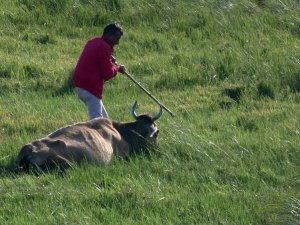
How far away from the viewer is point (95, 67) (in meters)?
14.6

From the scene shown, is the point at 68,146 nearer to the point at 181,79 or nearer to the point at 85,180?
the point at 85,180

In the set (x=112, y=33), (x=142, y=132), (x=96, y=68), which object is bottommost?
(x=142, y=132)

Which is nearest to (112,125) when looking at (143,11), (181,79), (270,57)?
(181,79)

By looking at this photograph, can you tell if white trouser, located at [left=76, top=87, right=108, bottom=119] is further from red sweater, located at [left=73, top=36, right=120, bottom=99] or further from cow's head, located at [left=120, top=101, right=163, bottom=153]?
cow's head, located at [left=120, top=101, right=163, bottom=153]

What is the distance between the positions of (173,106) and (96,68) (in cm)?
242

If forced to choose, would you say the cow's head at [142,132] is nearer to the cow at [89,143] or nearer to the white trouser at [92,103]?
the cow at [89,143]

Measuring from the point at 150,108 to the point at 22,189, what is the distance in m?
4.84

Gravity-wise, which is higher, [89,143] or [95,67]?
[95,67]

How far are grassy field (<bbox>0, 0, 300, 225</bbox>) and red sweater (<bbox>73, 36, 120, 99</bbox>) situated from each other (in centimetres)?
81

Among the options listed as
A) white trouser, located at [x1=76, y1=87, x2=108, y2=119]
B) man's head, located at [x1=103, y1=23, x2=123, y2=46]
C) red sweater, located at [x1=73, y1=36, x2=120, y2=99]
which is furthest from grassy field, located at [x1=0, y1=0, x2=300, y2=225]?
man's head, located at [x1=103, y1=23, x2=123, y2=46]

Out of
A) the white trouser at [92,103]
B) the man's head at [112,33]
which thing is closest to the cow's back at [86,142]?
the white trouser at [92,103]

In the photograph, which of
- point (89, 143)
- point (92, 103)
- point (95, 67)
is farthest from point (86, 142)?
point (95, 67)

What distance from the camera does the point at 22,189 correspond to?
12008mm

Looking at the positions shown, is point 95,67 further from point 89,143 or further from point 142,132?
point 89,143
